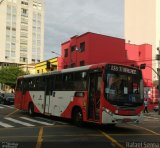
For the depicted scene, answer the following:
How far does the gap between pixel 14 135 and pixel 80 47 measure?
149ft

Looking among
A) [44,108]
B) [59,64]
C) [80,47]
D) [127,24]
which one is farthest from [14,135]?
[127,24]

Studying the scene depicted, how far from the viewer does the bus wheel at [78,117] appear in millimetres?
18291

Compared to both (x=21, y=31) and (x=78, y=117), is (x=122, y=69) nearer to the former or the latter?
(x=78, y=117)

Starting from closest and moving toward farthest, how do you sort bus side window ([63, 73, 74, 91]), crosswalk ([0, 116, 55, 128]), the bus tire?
crosswalk ([0, 116, 55, 128]) < bus side window ([63, 73, 74, 91]) < the bus tire

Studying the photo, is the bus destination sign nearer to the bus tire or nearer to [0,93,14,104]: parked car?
the bus tire

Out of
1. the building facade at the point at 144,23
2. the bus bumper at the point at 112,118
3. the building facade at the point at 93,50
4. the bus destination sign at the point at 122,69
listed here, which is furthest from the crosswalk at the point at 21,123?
the building facade at the point at 144,23

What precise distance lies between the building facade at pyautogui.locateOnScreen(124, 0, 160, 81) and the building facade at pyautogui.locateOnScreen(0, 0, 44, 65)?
53.1 m

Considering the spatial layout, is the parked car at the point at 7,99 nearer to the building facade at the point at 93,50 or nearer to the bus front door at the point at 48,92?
the building facade at the point at 93,50

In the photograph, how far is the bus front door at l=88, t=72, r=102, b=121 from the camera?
16925 millimetres

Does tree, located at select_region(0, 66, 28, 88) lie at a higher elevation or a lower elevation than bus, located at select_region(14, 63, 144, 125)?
higher

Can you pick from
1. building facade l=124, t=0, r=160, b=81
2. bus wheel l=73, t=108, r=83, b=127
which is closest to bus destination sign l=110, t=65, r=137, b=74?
bus wheel l=73, t=108, r=83, b=127

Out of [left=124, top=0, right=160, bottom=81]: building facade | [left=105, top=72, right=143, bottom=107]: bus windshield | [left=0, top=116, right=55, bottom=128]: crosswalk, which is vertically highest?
[left=124, top=0, right=160, bottom=81]: building facade

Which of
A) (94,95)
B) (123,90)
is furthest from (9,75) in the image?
(123,90)

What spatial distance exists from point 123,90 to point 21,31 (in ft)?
385
